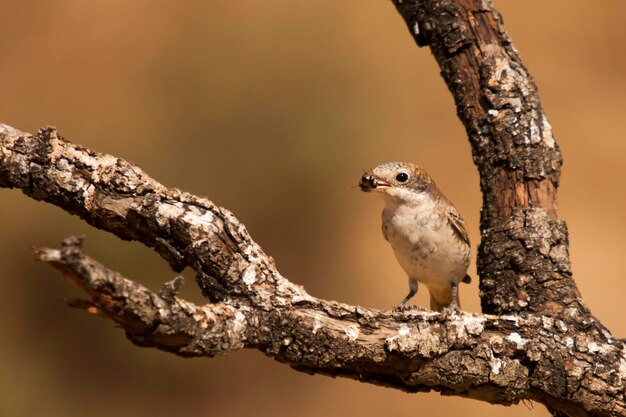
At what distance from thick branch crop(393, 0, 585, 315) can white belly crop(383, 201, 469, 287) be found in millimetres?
349

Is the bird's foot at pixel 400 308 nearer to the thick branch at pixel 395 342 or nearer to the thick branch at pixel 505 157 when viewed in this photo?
the thick branch at pixel 395 342

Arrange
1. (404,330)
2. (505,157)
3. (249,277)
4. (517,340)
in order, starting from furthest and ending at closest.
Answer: (505,157) < (517,340) < (404,330) < (249,277)

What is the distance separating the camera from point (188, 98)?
4746 mm

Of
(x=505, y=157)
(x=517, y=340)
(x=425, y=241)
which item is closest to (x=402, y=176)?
(x=425, y=241)

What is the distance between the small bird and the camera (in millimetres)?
2879

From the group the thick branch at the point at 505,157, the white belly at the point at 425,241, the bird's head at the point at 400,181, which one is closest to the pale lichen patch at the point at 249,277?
the thick branch at the point at 505,157

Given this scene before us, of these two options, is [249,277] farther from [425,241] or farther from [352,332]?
[425,241]

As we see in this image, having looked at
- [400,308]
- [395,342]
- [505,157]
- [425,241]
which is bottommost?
[395,342]

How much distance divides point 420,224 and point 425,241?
62 mm

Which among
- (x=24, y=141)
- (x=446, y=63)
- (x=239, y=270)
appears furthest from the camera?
(x=446, y=63)

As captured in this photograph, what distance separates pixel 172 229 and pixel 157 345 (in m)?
0.39

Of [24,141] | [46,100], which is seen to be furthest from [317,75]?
[24,141]

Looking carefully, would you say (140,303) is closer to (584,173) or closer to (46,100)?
(46,100)

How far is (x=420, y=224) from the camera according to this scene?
2.92 m
